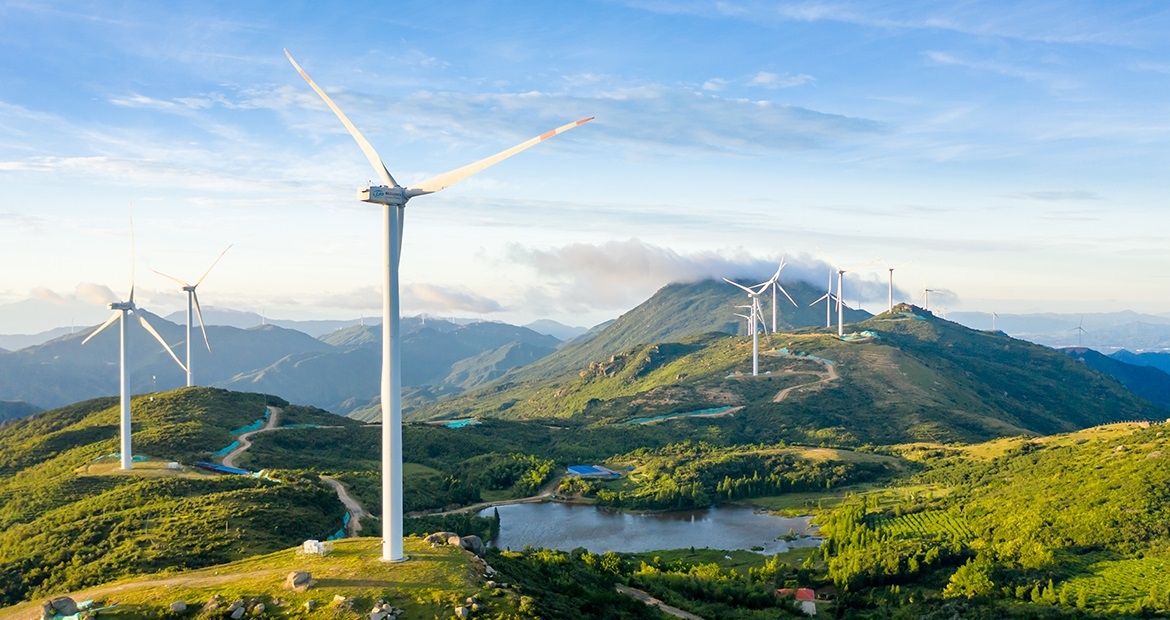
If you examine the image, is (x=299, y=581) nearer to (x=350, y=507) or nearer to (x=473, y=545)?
(x=473, y=545)

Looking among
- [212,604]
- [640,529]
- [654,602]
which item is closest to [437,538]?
[212,604]

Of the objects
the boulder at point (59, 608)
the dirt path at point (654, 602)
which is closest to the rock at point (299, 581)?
the boulder at point (59, 608)

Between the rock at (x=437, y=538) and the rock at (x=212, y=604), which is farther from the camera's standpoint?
the rock at (x=437, y=538)

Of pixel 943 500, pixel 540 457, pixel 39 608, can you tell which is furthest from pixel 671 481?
pixel 39 608

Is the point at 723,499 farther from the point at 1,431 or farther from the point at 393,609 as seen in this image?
the point at 1,431

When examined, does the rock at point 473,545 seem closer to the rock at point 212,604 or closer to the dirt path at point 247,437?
the rock at point 212,604

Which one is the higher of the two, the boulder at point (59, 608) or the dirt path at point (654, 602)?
the boulder at point (59, 608)
